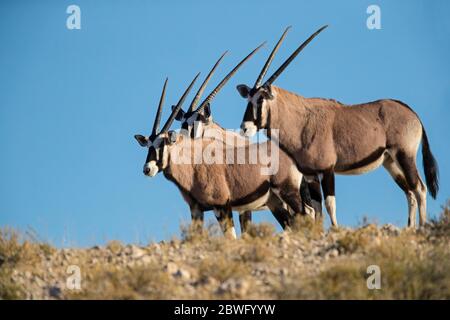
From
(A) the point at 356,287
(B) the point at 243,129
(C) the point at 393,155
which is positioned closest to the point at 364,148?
(C) the point at 393,155

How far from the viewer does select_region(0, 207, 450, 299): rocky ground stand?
10.1 metres

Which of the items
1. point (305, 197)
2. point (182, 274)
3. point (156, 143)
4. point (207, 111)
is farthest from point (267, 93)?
point (182, 274)

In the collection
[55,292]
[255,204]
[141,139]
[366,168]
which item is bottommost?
[55,292]

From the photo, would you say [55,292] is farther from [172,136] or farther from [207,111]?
[207,111]

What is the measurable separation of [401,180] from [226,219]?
298 cm

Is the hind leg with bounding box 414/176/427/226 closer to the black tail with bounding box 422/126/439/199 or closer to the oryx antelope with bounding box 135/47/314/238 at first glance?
the black tail with bounding box 422/126/439/199

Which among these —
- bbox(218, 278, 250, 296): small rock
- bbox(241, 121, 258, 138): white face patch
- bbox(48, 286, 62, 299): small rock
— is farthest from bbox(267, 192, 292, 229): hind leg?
bbox(48, 286, 62, 299): small rock

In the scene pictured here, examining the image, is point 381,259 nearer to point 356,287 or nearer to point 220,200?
point 356,287

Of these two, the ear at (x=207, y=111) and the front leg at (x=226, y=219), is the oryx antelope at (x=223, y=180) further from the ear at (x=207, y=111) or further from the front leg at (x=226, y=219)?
the ear at (x=207, y=111)

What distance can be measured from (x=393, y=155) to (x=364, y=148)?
50 centimetres

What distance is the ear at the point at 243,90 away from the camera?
51.9 feet

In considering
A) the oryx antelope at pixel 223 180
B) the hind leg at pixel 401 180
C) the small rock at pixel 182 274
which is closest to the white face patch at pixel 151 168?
the oryx antelope at pixel 223 180

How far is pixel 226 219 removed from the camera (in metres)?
14.7
